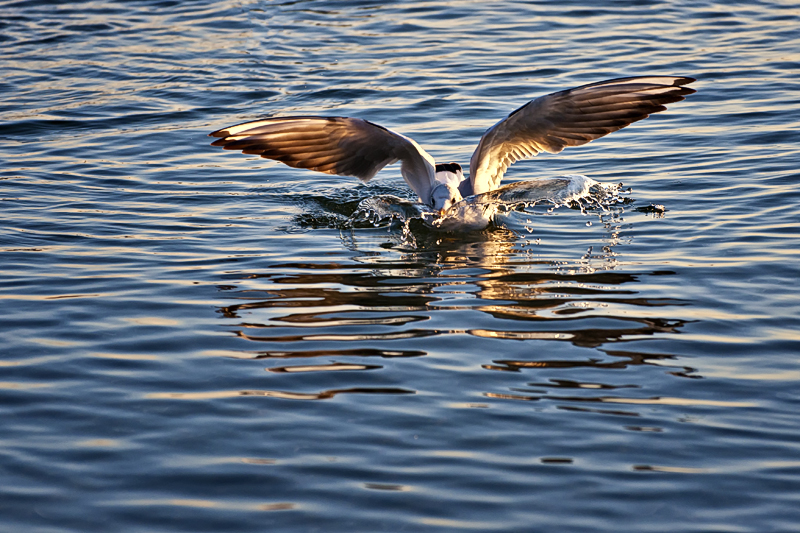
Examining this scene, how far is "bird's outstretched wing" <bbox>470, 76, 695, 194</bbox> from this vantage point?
766cm

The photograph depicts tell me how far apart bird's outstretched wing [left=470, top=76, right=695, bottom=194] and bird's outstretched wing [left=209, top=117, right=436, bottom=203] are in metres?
0.56

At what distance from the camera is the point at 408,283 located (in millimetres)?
6934

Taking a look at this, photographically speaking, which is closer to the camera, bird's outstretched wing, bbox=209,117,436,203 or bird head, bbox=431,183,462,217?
bird's outstretched wing, bbox=209,117,436,203

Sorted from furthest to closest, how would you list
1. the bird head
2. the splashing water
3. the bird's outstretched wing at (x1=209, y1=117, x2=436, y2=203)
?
the splashing water, the bird head, the bird's outstretched wing at (x1=209, y1=117, x2=436, y2=203)

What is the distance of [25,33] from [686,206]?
1248 centimetres

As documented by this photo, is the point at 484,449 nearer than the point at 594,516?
No

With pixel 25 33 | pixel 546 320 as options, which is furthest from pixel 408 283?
pixel 25 33

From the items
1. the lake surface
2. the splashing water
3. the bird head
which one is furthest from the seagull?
the lake surface

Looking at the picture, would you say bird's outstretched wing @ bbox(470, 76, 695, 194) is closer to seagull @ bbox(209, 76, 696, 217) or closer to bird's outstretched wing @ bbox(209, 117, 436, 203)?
seagull @ bbox(209, 76, 696, 217)

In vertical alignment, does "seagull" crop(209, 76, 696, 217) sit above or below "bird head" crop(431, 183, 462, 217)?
above

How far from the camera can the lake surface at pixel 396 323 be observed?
413 centimetres

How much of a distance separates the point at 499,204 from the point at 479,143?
3.32 feet

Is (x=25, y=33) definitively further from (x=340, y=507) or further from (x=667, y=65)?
(x=340, y=507)

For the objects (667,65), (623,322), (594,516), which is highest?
(667,65)
